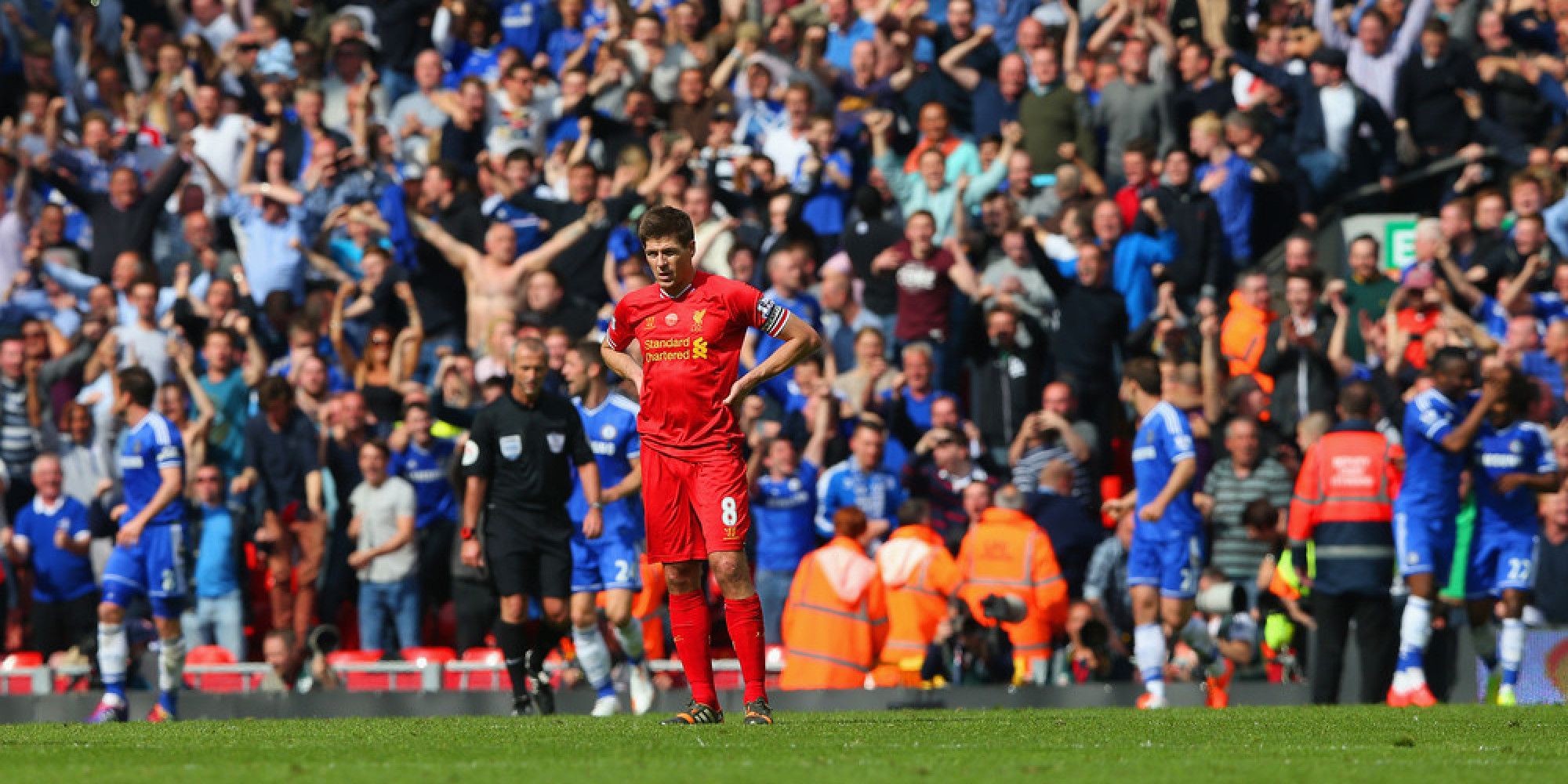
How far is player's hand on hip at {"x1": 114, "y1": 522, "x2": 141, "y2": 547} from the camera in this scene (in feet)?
52.7

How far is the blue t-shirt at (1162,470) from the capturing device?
16.5 m

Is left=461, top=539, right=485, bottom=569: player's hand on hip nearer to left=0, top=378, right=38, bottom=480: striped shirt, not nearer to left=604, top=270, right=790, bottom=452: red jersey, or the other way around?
left=604, top=270, right=790, bottom=452: red jersey

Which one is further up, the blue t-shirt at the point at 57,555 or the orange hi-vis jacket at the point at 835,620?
the blue t-shirt at the point at 57,555

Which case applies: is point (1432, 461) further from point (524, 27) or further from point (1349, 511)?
point (524, 27)

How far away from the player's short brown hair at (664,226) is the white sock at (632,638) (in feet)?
18.0

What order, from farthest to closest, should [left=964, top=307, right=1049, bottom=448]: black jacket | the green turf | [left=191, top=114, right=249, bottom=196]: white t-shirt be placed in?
[left=191, top=114, right=249, bottom=196]: white t-shirt, [left=964, top=307, right=1049, bottom=448]: black jacket, the green turf

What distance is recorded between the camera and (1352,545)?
52.9 ft

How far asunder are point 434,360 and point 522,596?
6.18m

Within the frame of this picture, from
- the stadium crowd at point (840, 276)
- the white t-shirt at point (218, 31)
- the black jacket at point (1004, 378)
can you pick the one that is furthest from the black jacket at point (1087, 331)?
the white t-shirt at point (218, 31)

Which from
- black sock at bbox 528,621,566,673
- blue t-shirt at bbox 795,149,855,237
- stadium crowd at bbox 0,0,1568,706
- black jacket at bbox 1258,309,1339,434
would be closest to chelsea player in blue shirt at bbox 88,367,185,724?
stadium crowd at bbox 0,0,1568,706

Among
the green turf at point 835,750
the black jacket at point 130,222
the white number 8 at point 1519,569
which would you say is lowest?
the green turf at point 835,750

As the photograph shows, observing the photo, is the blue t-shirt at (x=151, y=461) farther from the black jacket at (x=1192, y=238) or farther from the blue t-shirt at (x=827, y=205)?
the black jacket at (x=1192, y=238)

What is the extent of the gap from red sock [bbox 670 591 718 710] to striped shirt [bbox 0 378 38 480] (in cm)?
1130

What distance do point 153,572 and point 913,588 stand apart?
5.19 metres
